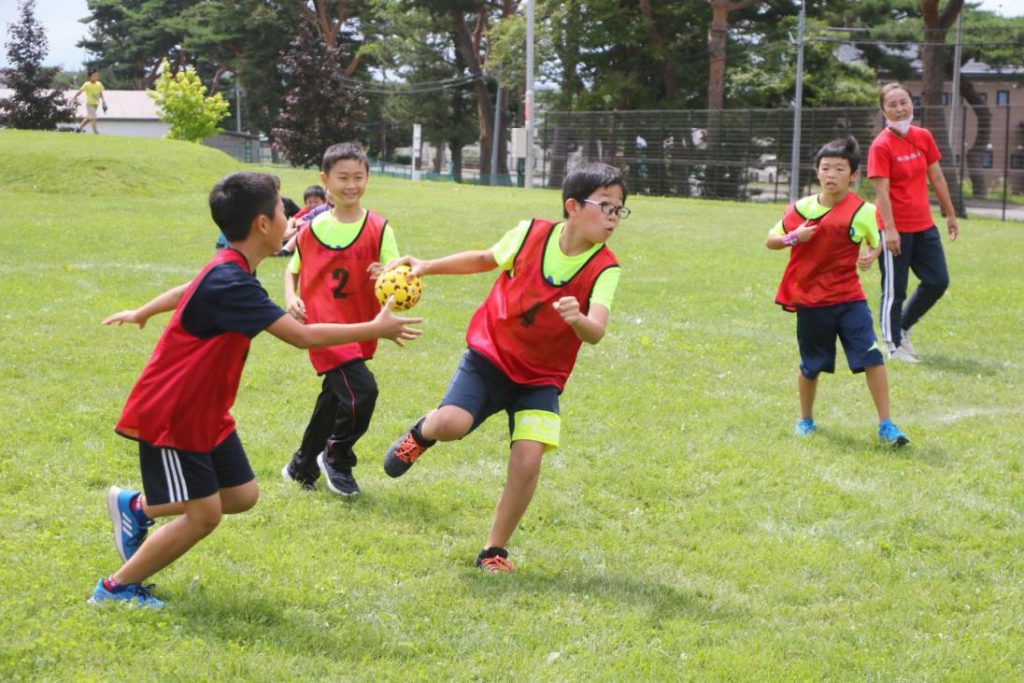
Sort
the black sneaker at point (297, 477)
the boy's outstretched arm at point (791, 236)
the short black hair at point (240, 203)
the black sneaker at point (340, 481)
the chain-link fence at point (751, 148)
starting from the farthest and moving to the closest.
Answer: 1. the chain-link fence at point (751, 148)
2. the boy's outstretched arm at point (791, 236)
3. the black sneaker at point (297, 477)
4. the black sneaker at point (340, 481)
5. the short black hair at point (240, 203)

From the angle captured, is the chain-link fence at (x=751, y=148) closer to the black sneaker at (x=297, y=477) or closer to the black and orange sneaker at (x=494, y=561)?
the black sneaker at (x=297, y=477)

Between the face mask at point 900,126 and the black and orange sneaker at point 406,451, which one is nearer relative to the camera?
the black and orange sneaker at point 406,451

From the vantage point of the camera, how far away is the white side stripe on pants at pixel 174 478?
15.2ft

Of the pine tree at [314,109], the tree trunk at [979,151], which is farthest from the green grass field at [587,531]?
the pine tree at [314,109]

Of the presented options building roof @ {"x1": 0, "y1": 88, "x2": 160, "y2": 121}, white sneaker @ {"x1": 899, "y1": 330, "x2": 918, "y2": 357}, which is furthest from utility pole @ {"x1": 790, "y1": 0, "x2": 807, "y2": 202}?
building roof @ {"x1": 0, "y1": 88, "x2": 160, "y2": 121}

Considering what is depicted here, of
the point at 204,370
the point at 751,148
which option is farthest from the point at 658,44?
the point at 204,370

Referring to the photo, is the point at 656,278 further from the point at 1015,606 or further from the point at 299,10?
the point at 299,10

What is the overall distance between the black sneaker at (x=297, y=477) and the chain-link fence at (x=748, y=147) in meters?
27.1

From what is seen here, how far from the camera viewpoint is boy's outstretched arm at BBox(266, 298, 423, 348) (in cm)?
457

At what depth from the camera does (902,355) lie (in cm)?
1089

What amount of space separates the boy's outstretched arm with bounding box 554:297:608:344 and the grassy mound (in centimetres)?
2340

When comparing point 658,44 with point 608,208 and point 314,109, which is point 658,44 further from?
point 608,208

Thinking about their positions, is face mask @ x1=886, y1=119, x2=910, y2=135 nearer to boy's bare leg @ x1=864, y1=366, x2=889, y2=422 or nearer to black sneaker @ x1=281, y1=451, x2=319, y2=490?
boy's bare leg @ x1=864, y1=366, x2=889, y2=422

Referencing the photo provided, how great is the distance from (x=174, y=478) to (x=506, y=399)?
1612mm
